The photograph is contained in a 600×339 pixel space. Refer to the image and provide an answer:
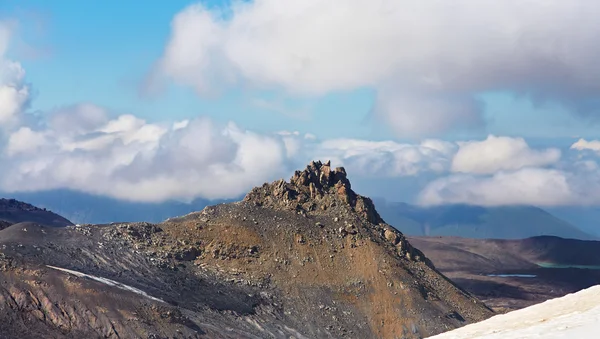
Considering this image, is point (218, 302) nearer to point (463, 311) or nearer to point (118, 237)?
point (118, 237)

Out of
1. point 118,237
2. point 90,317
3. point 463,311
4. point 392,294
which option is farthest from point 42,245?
point 463,311

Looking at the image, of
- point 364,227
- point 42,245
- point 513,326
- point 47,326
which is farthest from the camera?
point 364,227

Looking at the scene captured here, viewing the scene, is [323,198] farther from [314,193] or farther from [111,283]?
[111,283]

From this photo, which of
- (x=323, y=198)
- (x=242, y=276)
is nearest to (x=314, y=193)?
(x=323, y=198)

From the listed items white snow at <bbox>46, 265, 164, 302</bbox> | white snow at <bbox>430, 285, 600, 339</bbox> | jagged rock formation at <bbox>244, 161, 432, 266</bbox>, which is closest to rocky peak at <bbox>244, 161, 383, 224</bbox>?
jagged rock formation at <bbox>244, 161, 432, 266</bbox>

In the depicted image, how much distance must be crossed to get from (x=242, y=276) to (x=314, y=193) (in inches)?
759

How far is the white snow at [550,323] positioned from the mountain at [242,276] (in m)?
38.9

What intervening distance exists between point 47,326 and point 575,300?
43019 mm

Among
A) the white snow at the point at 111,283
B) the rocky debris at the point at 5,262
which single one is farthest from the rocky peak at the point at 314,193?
the rocky debris at the point at 5,262

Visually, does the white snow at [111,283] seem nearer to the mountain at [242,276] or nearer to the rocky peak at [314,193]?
the mountain at [242,276]

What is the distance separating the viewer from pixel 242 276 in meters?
83.9

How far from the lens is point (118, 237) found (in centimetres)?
8381

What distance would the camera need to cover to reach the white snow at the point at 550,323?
23047 mm

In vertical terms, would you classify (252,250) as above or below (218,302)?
above
